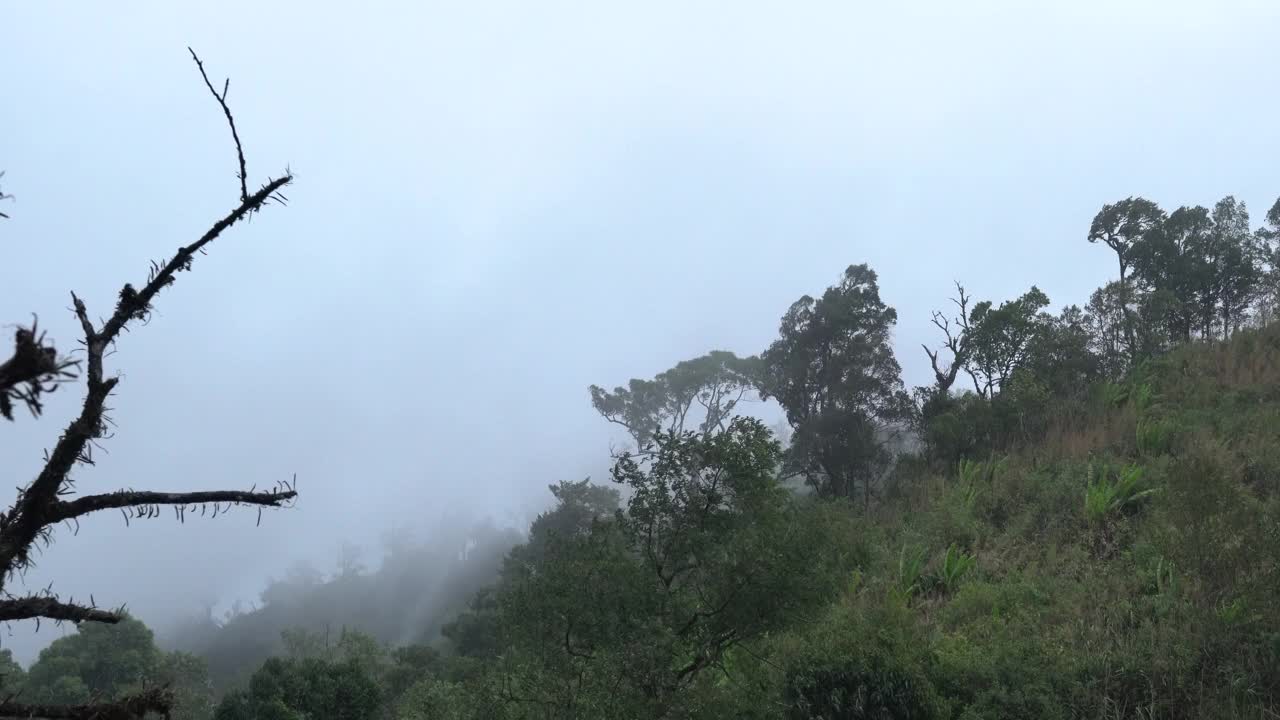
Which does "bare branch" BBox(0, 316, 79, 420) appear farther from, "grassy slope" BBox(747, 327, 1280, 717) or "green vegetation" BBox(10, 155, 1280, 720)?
"grassy slope" BBox(747, 327, 1280, 717)

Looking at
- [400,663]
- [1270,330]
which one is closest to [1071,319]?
[1270,330]

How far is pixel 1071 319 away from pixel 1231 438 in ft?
47.4

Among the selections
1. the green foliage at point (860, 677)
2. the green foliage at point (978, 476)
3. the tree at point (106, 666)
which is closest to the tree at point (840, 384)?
the green foliage at point (978, 476)

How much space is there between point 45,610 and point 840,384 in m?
26.9

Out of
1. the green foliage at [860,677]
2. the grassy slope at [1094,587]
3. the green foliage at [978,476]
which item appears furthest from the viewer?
the green foliage at [978,476]

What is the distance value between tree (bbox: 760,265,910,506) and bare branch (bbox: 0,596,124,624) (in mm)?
25386

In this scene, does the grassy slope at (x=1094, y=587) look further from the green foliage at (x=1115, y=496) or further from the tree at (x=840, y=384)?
the tree at (x=840, y=384)

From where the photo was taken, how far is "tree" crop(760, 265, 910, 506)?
26219 millimetres

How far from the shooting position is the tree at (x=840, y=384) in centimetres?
2622

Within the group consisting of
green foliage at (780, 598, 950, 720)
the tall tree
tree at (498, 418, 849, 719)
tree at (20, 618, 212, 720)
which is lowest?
green foliage at (780, 598, 950, 720)

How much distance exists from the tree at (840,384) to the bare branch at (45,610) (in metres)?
25.4

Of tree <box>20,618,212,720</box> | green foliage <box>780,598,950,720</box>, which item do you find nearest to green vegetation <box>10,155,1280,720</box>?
green foliage <box>780,598,950,720</box>

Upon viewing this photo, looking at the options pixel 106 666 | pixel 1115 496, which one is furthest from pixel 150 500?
pixel 106 666

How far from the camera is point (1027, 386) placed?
22.7m
